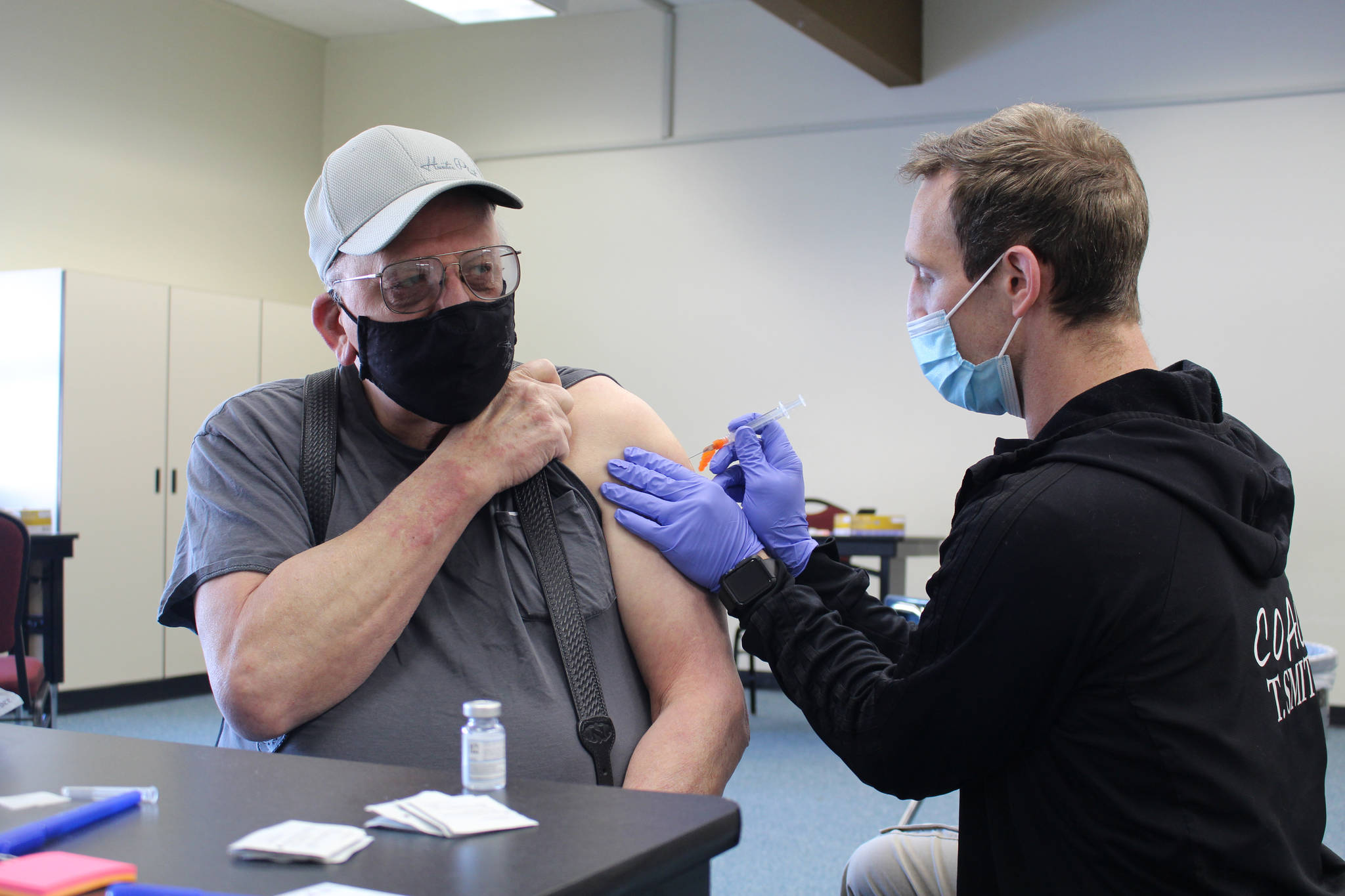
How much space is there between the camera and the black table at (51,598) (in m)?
3.46

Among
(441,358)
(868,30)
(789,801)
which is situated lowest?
(789,801)

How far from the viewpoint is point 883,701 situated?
45.4 inches

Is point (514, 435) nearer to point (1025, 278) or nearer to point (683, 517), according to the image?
point (683, 517)

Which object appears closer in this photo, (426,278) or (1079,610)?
(1079,610)

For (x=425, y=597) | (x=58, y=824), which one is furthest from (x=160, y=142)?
(x=58, y=824)

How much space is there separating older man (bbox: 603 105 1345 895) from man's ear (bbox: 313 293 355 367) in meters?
0.59

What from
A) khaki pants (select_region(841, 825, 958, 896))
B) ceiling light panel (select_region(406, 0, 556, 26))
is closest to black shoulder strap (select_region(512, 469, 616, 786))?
khaki pants (select_region(841, 825, 958, 896))

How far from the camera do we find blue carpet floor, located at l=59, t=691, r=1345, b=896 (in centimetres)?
282

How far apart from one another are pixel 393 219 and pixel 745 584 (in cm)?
61

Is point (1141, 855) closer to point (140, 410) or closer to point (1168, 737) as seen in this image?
point (1168, 737)

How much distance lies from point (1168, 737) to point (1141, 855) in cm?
11

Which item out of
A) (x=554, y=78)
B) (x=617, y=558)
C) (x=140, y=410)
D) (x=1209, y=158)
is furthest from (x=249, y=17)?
(x=617, y=558)

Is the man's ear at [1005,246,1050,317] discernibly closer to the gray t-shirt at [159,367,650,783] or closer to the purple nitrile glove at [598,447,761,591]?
the purple nitrile glove at [598,447,761,591]

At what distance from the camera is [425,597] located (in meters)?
1.27
